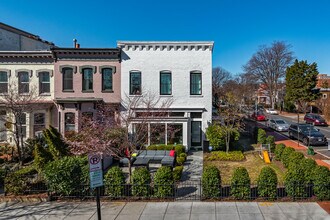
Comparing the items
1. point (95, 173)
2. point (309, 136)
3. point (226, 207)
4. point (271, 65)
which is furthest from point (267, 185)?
point (271, 65)

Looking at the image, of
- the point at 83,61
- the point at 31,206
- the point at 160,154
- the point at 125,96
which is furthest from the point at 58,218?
the point at 83,61

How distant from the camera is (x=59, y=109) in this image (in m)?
20.8

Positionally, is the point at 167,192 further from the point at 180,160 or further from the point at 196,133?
the point at 196,133

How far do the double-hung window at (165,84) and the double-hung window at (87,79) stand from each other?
5923mm

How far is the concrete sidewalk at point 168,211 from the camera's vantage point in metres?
8.59

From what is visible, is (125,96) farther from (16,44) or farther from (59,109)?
(16,44)

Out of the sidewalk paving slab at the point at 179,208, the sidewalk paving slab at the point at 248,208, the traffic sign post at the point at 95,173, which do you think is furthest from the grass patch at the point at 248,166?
the traffic sign post at the point at 95,173

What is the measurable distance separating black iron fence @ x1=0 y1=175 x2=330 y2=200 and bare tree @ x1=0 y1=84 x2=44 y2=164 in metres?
6.61

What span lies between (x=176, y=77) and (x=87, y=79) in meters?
7.52

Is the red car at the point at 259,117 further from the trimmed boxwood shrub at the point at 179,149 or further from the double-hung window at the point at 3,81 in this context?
the double-hung window at the point at 3,81

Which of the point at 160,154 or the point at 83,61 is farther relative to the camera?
Answer: the point at 83,61

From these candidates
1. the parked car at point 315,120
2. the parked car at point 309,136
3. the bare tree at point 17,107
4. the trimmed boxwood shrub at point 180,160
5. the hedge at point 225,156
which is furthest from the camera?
the parked car at point 315,120

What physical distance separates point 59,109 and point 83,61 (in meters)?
4.49

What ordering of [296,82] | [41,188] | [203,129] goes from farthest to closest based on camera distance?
[296,82]
[203,129]
[41,188]
